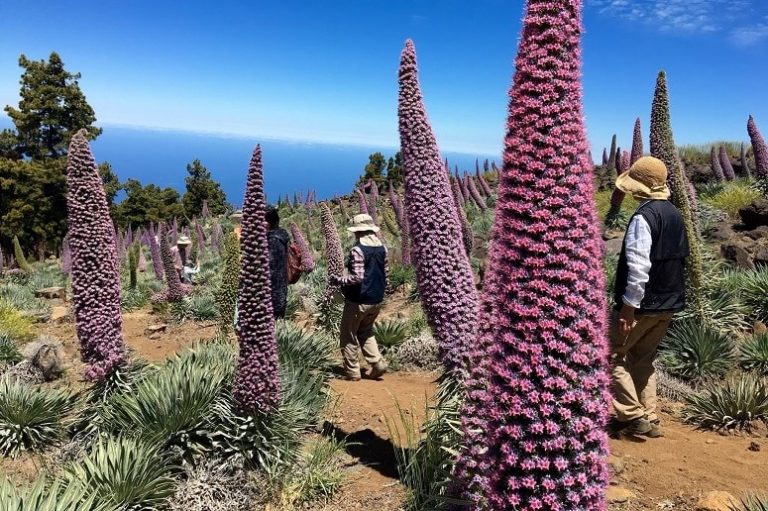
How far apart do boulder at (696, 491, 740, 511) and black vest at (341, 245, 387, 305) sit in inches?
164

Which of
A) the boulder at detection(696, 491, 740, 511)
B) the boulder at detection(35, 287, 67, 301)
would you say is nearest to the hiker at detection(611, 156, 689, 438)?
the boulder at detection(696, 491, 740, 511)

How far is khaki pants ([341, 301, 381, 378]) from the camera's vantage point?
714 centimetres

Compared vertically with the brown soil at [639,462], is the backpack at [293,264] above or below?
above

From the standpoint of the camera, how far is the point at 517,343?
1990mm

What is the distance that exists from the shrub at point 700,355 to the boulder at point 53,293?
15.3 metres

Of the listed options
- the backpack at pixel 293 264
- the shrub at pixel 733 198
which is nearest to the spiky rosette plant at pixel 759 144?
the shrub at pixel 733 198

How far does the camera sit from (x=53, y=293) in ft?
51.3

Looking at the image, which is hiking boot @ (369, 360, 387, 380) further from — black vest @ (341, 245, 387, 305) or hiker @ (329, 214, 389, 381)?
black vest @ (341, 245, 387, 305)

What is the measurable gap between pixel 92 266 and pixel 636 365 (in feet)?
16.3

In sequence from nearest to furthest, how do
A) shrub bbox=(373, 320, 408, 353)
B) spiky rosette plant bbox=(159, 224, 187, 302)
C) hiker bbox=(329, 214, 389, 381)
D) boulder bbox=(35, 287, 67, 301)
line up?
1. hiker bbox=(329, 214, 389, 381)
2. shrub bbox=(373, 320, 408, 353)
3. spiky rosette plant bbox=(159, 224, 187, 302)
4. boulder bbox=(35, 287, 67, 301)

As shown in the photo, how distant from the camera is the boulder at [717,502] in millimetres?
3690

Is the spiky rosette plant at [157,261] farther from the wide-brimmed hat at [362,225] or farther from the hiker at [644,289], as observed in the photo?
the hiker at [644,289]

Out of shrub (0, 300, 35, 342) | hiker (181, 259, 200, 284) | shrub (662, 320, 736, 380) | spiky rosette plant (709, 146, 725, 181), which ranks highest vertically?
spiky rosette plant (709, 146, 725, 181)

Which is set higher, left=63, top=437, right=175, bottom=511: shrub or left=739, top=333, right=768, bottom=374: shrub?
left=739, top=333, right=768, bottom=374: shrub
